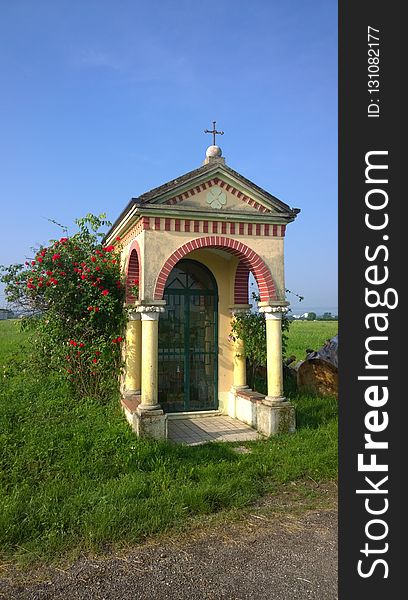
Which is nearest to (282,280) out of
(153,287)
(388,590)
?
(153,287)

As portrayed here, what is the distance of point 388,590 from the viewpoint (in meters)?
2.39

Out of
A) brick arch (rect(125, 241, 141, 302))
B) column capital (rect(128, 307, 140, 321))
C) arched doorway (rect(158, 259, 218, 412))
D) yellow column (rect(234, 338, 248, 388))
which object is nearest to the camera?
column capital (rect(128, 307, 140, 321))

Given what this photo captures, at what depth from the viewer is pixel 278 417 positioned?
7.13 meters

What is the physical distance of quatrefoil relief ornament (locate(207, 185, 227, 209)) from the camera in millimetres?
7367

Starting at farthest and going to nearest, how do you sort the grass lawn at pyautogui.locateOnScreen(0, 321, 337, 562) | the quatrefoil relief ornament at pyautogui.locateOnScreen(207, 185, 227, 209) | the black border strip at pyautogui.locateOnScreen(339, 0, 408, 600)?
the quatrefoil relief ornament at pyautogui.locateOnScreen(207, 185, 227, 209)
the grass lawn at pyautogui.locateOnScreen(0, 321, 337, 562)
the black border strip at pyautogui.locateOnScreen(339, 0, 408, 600)

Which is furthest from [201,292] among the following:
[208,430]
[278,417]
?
[278,417]

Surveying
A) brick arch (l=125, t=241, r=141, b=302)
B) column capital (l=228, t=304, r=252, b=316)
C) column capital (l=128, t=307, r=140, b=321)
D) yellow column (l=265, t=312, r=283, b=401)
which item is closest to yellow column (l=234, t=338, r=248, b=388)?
column capital (l=228, t=304, r=252, b=316)

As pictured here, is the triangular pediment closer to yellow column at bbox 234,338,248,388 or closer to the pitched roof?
the pitched roof

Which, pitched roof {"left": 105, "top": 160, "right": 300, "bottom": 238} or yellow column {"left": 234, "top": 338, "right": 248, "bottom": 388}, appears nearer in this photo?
pitched roof {"left": 105, "top": 160, "right": 300, "bottom": 238}

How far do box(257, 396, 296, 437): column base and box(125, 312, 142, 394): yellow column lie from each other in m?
2.50

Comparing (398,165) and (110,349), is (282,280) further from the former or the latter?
(398,165)

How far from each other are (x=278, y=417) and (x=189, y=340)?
2422 millimetres

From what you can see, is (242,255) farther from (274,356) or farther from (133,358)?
(133,358)

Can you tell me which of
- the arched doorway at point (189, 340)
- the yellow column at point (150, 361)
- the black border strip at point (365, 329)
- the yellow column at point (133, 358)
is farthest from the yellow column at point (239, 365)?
the black border strip at point (365, 329)
